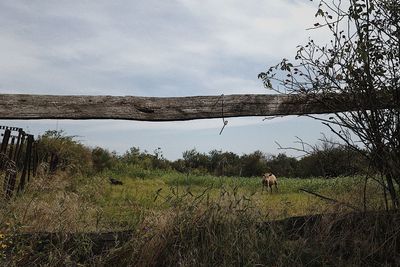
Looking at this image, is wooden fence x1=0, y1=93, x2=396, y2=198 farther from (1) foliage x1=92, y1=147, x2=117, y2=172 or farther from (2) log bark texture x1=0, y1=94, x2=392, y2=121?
(1) foliage x1=92, y1=147, x2=117, y2=172

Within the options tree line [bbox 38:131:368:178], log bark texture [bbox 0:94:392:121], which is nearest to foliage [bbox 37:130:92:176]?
tree line [bbox 38:131:368:178]

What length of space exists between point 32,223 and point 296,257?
230 cm

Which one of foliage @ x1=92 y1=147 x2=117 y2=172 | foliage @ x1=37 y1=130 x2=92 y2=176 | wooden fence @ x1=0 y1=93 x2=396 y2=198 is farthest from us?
foliage @ x1=92 y1=147 x2=117 y2=172

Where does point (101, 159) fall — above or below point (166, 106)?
below

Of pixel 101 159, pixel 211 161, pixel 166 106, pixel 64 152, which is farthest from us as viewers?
pixel 101 159

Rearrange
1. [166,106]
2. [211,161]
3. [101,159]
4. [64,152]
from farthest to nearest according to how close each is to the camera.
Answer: [101,159], [64,152], [211,161], [166,106]

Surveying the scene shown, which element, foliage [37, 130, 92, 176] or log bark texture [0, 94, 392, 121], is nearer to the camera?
log bark texture [0, 94, 392, 121]

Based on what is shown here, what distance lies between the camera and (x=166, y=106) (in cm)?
428

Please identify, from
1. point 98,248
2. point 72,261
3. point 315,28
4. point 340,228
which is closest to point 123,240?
point 98,248

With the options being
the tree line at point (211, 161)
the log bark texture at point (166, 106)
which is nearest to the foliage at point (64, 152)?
the tree line at point (211, 161)

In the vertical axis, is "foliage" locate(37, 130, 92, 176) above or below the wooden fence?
below

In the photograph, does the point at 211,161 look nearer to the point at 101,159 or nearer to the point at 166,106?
the point at 166,106

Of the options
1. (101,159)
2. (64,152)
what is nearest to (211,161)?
(64,152)

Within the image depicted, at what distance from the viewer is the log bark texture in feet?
13.4
